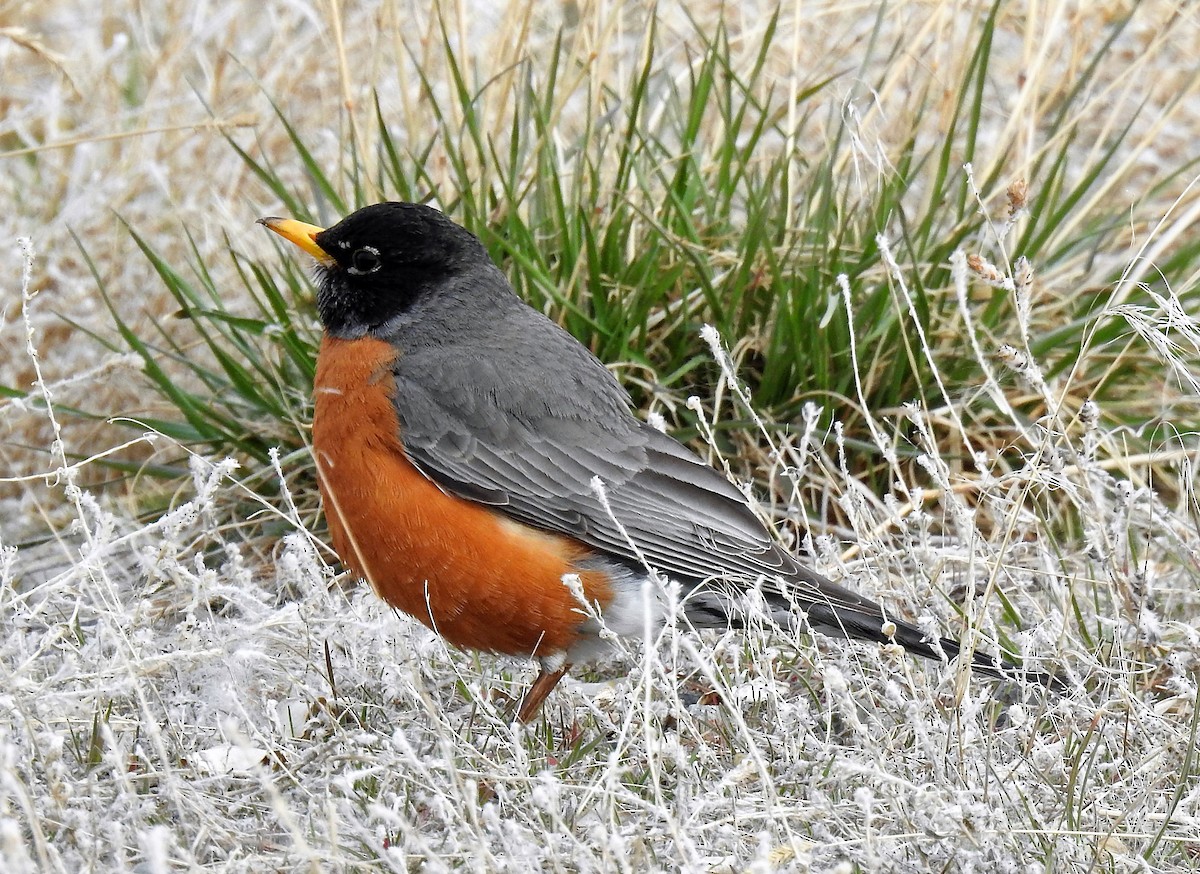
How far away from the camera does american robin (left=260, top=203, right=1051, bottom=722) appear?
11.6ft

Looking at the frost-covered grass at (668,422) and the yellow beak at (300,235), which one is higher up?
the yellow beak at (300,235)

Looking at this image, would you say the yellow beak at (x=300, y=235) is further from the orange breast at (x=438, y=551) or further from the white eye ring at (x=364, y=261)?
the orange breast at (x=438, y=551)

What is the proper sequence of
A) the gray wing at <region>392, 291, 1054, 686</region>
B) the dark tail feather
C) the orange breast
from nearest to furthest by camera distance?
the dark tail feather → the orange breast → the gray wing at <region>392, 291, 1054, 686</region>

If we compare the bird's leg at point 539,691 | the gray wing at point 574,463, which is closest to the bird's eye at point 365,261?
the gray wing at point 574,463

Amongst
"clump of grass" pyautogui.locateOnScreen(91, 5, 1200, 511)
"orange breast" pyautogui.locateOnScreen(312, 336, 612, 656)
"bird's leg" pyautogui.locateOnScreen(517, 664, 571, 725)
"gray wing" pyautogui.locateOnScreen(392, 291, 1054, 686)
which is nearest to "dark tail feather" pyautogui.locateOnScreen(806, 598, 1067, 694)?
"gray wing" pyautogui.locateOnScreen(392, 291, 1054, 686)

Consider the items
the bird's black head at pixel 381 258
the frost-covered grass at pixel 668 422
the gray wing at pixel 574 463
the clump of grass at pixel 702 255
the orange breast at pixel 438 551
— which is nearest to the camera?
the frost-covered grass at pixel 668 422

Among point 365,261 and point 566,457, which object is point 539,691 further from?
point 365,261

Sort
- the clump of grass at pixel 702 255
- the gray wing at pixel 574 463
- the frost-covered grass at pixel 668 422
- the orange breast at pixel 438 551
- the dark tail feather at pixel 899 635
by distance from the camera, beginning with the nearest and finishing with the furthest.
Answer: the frost-covered grass at pixel 668 422 → the dark tail feather at pixel 899 635 → the orange breast at pixel 438 551 → the gray wing at pixel 574 463 → the clump of grass at pixel 702 255

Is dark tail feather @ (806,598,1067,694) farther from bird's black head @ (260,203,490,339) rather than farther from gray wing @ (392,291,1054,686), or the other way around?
bird's black head @ (260,203,490,339)

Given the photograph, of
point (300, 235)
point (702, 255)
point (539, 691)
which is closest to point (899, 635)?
point (539, 691)

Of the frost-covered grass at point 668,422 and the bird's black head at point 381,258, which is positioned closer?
the frost-covered grass at point 668,422

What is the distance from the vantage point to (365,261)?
407 cm

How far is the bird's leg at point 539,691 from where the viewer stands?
364 centimetres

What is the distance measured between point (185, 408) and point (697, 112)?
1.81 meters
